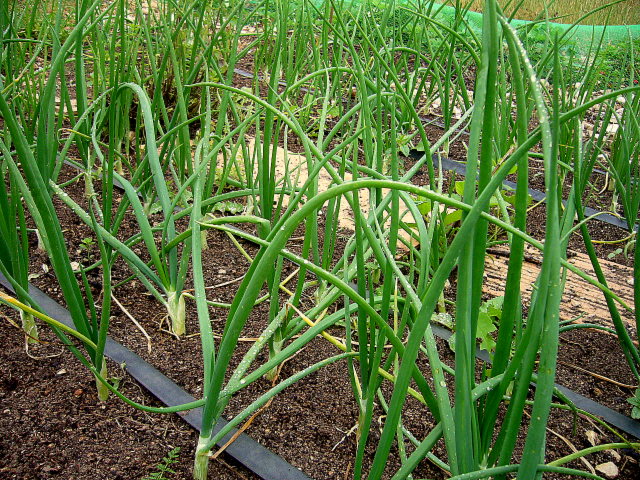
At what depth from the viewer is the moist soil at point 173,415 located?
91 centimetres

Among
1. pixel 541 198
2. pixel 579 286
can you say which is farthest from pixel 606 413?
pixel 541 198

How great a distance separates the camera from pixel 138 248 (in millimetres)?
1507

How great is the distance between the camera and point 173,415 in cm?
101

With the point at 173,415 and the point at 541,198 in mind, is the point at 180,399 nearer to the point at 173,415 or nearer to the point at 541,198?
the point at 173,415

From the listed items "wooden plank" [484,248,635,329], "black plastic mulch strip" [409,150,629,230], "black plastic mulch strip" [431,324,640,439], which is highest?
"black plastic mulch strip" [409,150,629,230]

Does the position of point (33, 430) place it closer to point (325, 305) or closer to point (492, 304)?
point (325, 305)

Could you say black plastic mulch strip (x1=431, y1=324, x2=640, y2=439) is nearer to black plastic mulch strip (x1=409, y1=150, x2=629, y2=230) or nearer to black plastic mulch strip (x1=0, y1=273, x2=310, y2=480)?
black plastic mulch strip (x1=0, y1=273, x2=310, y2=480)

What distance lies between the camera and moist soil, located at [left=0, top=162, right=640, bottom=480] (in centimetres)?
91

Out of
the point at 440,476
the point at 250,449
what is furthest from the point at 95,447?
the point at 440,476

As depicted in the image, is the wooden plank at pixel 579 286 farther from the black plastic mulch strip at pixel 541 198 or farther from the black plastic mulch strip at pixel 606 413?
the black plastic mulch strip at pixel 606 413

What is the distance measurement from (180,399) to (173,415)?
36 millimetres

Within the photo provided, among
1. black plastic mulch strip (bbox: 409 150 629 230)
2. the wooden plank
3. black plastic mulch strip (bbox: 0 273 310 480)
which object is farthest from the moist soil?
black plastic mulch strip (bbox: 409 150 629 230)

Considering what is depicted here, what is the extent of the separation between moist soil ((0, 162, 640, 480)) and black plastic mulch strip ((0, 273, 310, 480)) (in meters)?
0.01

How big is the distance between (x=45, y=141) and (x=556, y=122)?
2.50 feet
